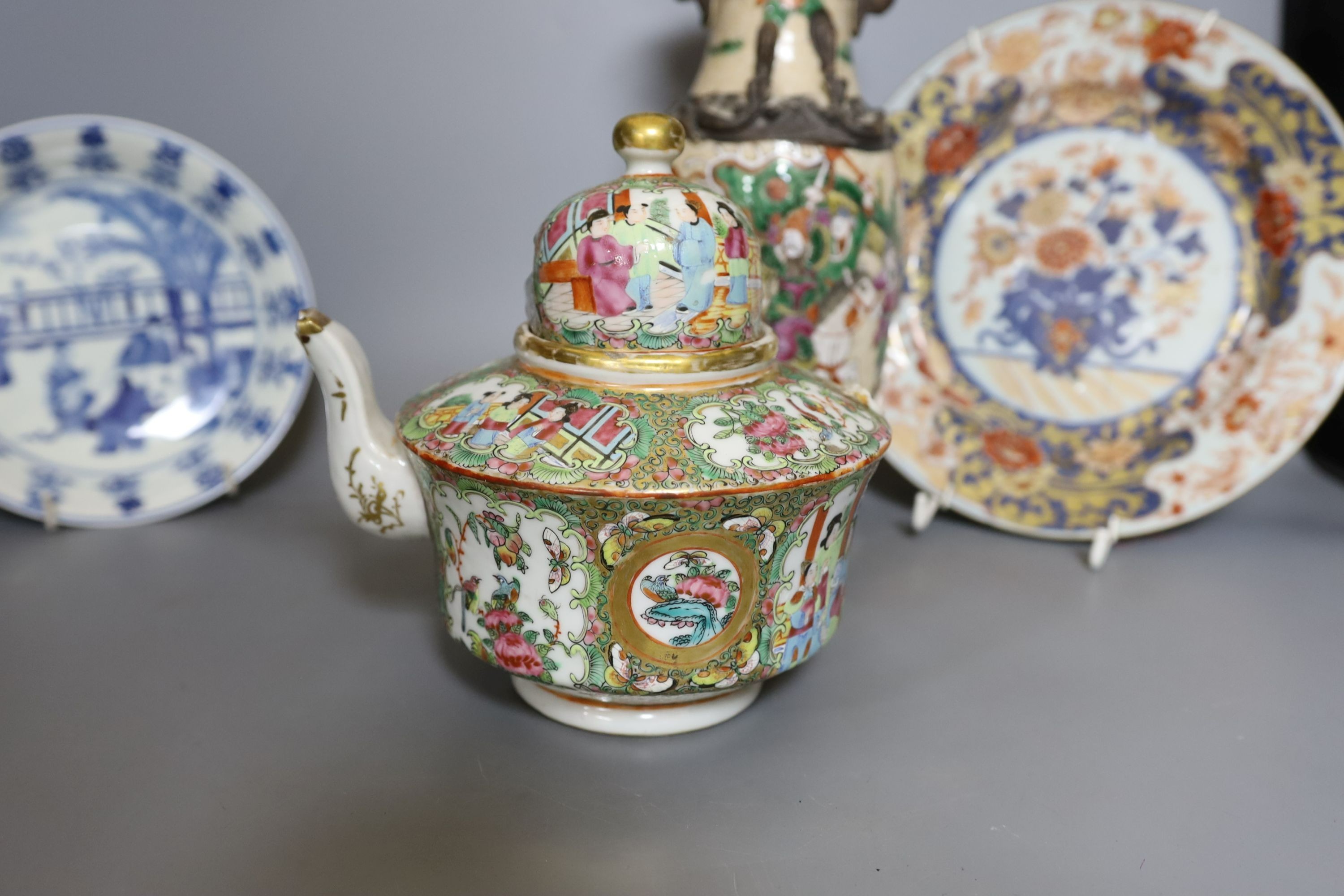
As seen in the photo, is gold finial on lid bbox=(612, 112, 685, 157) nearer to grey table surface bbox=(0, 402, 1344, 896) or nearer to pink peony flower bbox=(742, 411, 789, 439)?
pink peony flower bbox=(742, 411, 789, 439)

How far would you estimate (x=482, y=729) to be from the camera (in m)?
1.23

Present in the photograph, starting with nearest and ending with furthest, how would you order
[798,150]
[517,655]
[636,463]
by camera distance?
[636,463] < [517,655] < [798,150]

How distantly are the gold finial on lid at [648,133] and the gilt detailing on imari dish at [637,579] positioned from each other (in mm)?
408

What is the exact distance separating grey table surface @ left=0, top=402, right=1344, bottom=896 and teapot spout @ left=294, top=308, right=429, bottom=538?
0.80 feet

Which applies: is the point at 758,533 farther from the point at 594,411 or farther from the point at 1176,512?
the point at 1176,512

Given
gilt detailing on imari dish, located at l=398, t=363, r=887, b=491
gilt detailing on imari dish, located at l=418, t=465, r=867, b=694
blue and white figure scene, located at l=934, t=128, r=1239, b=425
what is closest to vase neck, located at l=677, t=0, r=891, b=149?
blue and white figure scene, located at l=934, t=128, r=1239, b=425

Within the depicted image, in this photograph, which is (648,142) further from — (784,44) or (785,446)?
(784,44)

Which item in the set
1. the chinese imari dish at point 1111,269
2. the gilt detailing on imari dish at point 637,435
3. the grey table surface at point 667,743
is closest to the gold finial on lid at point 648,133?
the gilt detailing on imari dish at point 637,435

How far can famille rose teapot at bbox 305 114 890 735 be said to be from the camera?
1.04 meters

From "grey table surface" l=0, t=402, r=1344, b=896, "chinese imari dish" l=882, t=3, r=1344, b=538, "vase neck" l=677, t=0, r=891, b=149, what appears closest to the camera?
"grey table surface" l=0, t=402, r=1344, b=896

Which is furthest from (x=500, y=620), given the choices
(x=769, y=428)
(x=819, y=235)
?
(x=819, y=235)

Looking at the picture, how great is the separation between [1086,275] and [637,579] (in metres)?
1.19

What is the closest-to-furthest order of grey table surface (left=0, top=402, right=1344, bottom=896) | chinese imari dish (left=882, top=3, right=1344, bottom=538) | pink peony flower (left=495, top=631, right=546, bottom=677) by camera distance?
grey table surface (left=0, top=402, right=1344, bottom=896), pink peony flower (left=495, top=631, right=546, bottom=677), chinese imari dish (left=882, top=3, right=1344, bottom=538)

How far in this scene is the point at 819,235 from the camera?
158 cm
